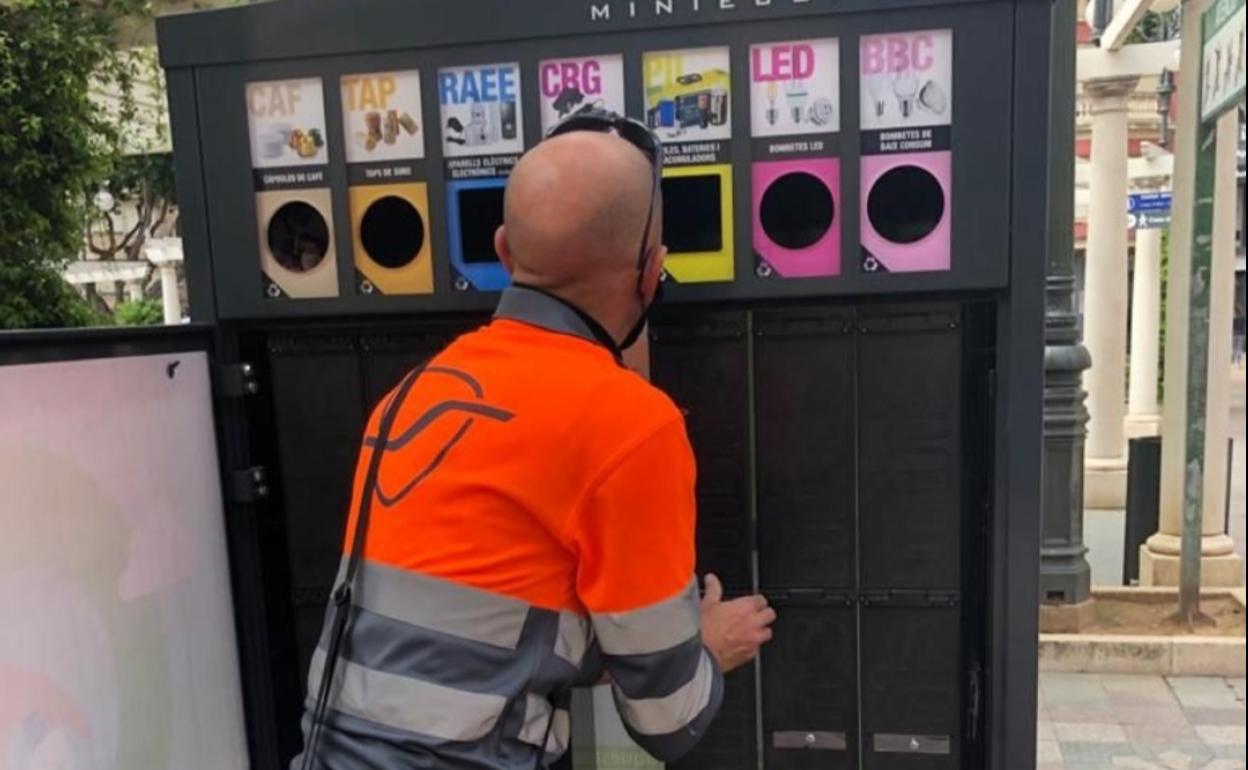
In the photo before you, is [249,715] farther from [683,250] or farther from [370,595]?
[683,250]

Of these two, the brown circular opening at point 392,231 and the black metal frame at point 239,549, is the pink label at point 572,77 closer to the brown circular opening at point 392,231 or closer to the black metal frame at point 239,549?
the brown circular opening at point 392,231

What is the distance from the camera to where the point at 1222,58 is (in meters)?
4.55

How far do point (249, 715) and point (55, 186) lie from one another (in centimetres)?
682

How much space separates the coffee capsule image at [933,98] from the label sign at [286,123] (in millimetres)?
1152

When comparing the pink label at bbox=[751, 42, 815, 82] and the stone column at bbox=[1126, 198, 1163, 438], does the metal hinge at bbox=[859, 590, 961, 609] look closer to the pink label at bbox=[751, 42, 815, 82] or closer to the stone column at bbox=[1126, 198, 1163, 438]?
the pink label at bbox=[751, 42, 815, 82]

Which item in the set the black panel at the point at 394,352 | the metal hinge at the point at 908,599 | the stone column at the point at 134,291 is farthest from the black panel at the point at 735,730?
the stone column at the point at 134,291

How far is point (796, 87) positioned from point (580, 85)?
0.40 metres

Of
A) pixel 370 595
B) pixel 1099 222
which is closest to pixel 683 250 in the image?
pixel 370 595

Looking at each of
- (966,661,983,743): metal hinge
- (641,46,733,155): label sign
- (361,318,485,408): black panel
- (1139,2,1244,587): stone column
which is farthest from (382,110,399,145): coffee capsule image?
(1139,2,1244,587): stone column

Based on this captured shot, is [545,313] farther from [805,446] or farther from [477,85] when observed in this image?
[805,446]

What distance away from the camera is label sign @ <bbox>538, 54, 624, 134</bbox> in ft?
6.09

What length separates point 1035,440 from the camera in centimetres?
183

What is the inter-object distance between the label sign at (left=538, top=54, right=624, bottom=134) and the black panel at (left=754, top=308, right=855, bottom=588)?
0.52 meters

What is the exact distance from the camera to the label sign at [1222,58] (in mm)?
4305
